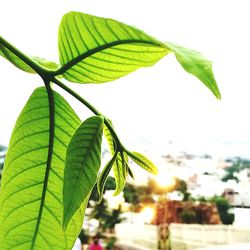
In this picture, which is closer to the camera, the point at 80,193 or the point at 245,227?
the point at 80,193

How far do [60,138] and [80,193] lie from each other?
0.06 m

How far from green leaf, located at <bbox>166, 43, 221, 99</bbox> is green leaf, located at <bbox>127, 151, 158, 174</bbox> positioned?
0.07 metres

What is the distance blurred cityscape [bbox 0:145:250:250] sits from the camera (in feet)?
27.5

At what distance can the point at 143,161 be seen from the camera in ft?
0.68

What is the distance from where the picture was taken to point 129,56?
19 centimetres

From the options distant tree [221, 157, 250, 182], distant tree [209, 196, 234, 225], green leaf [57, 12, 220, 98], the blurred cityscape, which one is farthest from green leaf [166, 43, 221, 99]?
distant tree [221, 157, 250, 182]

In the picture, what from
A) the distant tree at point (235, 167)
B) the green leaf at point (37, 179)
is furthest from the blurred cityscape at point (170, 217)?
the green leaf at point (37, 179)

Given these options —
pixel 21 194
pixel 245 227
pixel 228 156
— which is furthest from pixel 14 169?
pixel 228 156

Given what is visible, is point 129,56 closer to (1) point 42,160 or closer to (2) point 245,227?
(1) point 42,160

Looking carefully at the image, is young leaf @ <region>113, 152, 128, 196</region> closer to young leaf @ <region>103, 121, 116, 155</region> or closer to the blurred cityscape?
young leaf @ <region>103, 121, 116, 155</region>

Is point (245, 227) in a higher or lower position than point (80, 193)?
lower

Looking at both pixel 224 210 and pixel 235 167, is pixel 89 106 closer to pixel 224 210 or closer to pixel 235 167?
pixel 224 210

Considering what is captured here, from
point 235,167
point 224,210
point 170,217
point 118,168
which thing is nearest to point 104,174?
point 118,168

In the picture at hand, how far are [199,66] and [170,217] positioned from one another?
866 cm
